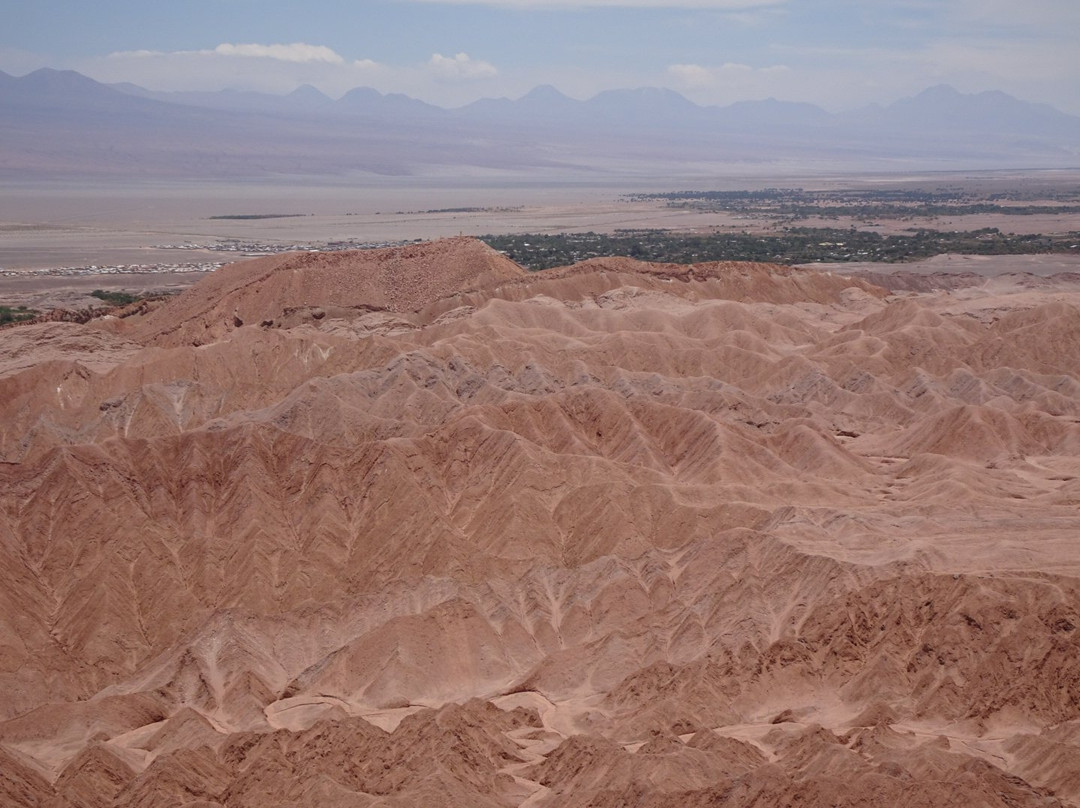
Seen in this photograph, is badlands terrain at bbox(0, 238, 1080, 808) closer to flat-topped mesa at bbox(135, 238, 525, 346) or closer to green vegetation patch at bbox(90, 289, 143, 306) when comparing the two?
flat-topped mesa at bbox(135, 238, 525, 346)

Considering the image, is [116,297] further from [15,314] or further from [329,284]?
[329,284]

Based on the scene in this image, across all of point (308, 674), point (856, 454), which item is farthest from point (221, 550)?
point (856, 454)

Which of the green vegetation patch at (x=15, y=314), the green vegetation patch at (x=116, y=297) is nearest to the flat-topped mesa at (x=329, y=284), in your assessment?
the green vegetation patch at (x=15, y=314)

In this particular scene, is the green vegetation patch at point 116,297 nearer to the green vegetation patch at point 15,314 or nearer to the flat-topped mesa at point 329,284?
the green vegetation patch at point 15,314

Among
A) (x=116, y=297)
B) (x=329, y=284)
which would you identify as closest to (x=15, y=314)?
(x=116, y=297)

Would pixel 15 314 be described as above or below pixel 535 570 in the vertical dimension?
above

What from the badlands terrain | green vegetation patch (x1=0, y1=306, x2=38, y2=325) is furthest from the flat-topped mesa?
green vegetation patch (x1=0, y1=306, x2=38, y2=325)
